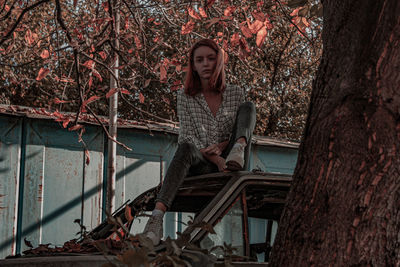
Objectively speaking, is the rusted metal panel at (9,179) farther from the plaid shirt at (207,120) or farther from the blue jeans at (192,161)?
the blue jeans at (192,161)

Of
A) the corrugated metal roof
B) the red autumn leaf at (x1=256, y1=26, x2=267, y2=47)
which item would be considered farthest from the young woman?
the corrugated metal roof

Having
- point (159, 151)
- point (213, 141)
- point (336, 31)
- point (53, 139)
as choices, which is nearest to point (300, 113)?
point (159, 151)

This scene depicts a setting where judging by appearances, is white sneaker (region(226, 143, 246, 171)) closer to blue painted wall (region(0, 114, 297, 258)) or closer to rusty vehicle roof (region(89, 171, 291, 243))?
rusty vehicle roof (region(89, 171, 291, 243))

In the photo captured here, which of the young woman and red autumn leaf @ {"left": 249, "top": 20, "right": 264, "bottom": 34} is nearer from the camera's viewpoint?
the young woman

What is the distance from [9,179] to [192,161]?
5119mm

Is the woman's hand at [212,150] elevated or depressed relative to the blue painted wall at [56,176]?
elevated

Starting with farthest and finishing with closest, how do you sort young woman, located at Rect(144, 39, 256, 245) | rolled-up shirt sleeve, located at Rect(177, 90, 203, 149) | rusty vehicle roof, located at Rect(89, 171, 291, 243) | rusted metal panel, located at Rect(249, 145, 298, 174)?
rusted metal panel, located at Rect(249, 145, 298, 174)
rolled-up shirt sleeve, located at Rect(177, 90, 203, 149)
young woman, located at Rect(144, 39, 256, 245)
rusty vehicle roof, located at Rect(89, 171, 291, 243)

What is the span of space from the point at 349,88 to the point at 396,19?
0.88ft

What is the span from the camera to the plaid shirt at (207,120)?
4.38m

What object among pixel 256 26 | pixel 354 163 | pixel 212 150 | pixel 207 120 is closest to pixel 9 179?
pixel 207 120

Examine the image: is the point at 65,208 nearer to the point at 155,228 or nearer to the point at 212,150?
the point at 212,150

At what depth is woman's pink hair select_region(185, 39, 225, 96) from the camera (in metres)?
4.50

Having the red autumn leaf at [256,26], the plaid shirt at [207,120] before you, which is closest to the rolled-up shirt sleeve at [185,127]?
the plaid shirt at [207,120]

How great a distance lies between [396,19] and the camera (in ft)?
6.32
